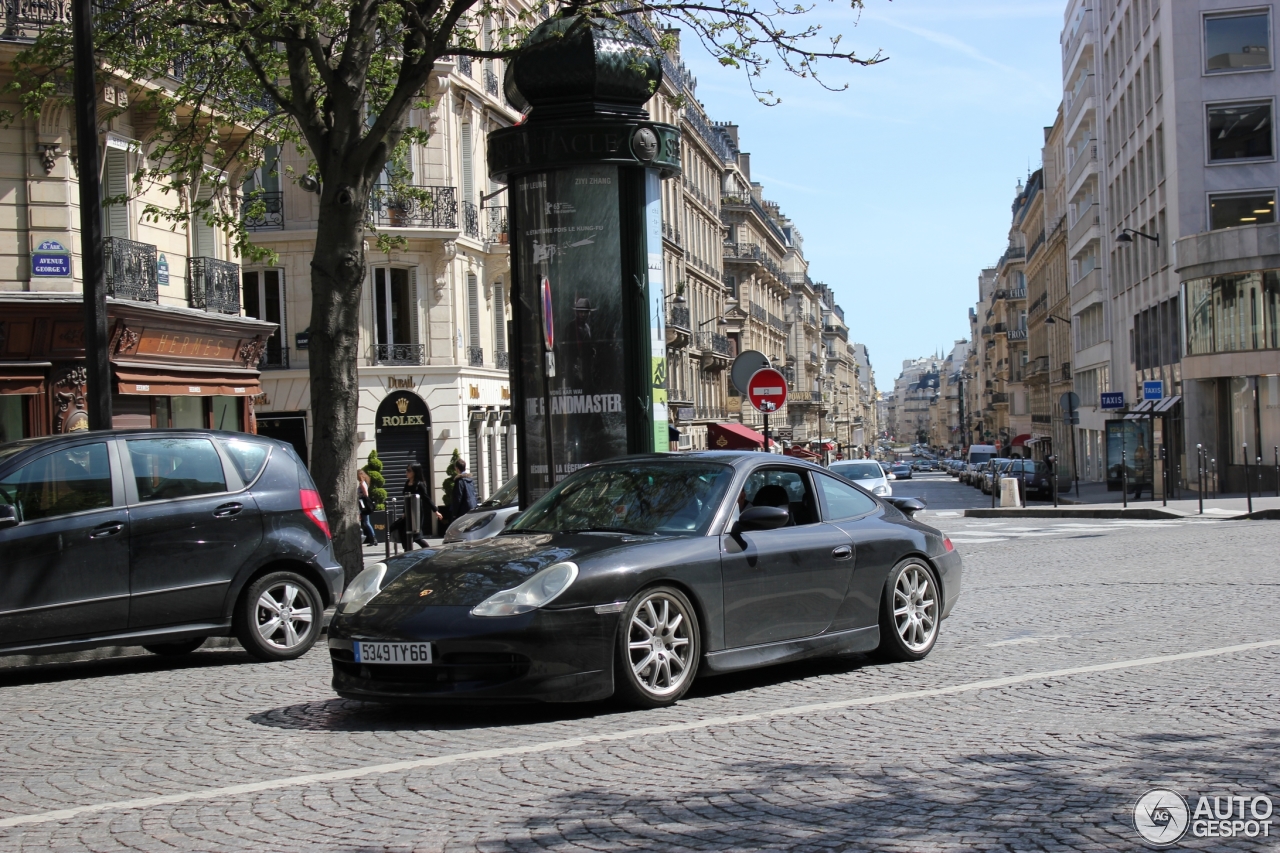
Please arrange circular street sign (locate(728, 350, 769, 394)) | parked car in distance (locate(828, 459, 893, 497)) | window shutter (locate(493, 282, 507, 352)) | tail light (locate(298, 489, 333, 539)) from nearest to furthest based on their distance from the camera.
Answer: tail light (locate(298, 489, 333, 539)) < circular street sign (locate(728, 350, 769, 394)) < parked car in distance (locate(828, 459, 893, 497)) < window shutter (locate(493, 282, 507, 352))

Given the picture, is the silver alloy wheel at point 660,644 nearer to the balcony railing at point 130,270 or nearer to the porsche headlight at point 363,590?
the porsche headlight at point 363,590

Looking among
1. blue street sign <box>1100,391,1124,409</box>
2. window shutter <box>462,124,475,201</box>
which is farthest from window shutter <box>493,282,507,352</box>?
blue street sign <box>1100,391,1124,409</box>

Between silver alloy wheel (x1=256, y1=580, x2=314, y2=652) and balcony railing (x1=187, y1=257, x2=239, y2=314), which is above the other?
balcony railing (x1=187, y1=257, x2=239, y2=314)

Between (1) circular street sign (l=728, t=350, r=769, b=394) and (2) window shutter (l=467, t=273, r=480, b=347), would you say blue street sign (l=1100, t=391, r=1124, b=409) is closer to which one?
(2) window shutter (l=467, t=273, r=480, b=347)

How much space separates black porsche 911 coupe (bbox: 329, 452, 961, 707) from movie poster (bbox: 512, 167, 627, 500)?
21.4 ft

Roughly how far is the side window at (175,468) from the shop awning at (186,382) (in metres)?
12.7

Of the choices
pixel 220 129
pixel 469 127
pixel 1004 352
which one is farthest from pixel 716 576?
pixel 1004 352

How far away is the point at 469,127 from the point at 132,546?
101 ft

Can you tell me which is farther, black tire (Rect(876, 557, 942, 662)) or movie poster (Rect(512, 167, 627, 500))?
movie poster (Rect(512, 167, 627, 500))

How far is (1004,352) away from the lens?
144m

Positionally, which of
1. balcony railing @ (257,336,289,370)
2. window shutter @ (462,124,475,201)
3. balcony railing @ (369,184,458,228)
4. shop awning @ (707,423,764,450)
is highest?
window shutter @ (462,124,475,201)

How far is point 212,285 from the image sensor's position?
2555 centimetres

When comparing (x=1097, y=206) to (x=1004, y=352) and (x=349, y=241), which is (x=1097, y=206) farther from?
(x=1004, y=352)

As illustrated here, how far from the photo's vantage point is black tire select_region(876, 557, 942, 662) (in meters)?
8.98
